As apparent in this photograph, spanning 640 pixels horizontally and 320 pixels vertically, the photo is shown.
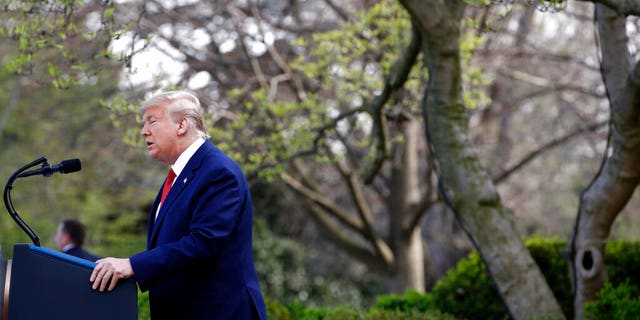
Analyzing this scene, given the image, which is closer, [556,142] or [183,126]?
[183,126]

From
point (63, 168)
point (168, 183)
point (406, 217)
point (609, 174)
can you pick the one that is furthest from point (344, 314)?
point (406, 217)

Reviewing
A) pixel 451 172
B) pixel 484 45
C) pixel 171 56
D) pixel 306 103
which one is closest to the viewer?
pixel 451 172

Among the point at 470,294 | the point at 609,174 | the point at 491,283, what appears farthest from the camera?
the point at 470,294

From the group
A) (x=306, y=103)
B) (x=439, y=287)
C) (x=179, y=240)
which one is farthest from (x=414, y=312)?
(x=306, y=103)

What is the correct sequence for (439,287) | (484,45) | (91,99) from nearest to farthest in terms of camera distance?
(439,287)
(484,45)
(91,99)

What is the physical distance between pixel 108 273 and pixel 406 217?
977 centimetres

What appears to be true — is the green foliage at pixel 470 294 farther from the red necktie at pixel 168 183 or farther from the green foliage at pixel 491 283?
the red necktie at pixel 168 183

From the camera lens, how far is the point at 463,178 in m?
6.49

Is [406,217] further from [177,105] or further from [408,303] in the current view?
[177,105]

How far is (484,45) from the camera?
11.9m

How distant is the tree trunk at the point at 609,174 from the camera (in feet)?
19.1

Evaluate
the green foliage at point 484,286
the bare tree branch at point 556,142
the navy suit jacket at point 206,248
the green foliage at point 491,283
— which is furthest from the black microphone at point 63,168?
the bare tree branch at point 556,142

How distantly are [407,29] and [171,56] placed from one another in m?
3.39

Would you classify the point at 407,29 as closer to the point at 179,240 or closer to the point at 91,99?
the point at 179,240
